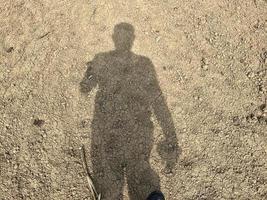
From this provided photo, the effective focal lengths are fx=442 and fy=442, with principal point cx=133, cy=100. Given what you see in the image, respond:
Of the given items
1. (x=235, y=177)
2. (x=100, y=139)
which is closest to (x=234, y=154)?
(x=235, y=177)

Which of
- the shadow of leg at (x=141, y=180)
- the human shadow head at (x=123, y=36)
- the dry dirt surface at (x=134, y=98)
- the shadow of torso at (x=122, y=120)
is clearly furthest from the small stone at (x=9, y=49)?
the shadow of leg at (x=141, y=180)

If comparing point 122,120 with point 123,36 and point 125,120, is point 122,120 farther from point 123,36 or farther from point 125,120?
point 123,36

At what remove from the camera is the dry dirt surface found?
17.3 ft

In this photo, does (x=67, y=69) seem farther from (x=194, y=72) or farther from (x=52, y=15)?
(x=194, y=72)

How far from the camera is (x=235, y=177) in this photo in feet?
17.3

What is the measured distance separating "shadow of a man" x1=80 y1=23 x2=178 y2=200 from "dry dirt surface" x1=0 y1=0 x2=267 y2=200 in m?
0.01

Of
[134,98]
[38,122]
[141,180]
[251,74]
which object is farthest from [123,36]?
[141,180]

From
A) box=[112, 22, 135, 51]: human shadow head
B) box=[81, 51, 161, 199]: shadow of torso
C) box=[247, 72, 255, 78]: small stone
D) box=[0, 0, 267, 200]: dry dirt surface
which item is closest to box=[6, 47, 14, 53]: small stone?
box=[0, 0, 267, 200]: dry dirt surface

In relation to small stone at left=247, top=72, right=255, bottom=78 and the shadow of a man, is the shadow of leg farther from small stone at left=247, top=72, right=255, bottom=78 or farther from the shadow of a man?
small stone at left=247, top=72, right=255, bottom=78

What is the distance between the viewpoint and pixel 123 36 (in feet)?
21.1

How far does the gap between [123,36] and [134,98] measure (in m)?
1.06

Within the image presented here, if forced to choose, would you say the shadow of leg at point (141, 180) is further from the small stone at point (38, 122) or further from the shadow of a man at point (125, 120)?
the small stone at point (38, 122)

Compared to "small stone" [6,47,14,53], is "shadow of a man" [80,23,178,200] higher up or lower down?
lower down

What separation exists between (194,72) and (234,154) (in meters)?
1.32
